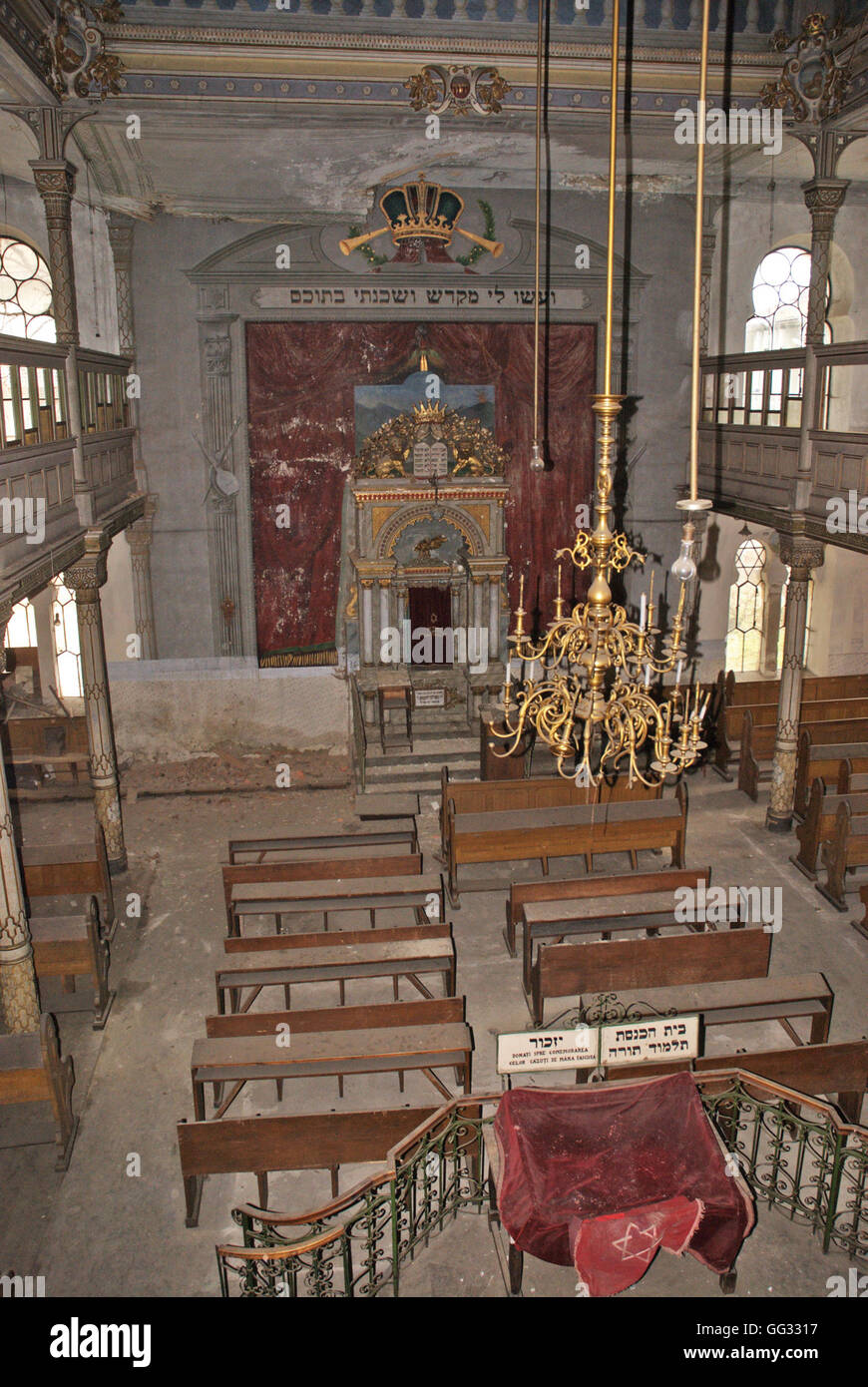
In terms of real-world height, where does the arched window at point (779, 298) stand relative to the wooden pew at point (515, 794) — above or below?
above

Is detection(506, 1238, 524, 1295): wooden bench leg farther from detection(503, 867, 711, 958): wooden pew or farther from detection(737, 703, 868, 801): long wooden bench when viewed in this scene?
detection(737, 703, 868, 801): long wooden bench

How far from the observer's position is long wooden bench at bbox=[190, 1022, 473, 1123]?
807cm

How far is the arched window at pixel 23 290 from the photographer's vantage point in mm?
16109

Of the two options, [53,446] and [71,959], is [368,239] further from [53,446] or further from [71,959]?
[71,959]

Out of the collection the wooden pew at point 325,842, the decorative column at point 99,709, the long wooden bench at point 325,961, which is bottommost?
the long wooden bench at point 325,961

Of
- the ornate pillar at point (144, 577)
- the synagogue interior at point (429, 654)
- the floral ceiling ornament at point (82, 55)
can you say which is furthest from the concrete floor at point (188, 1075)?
the floral ceiling ornament at point (82, 55)

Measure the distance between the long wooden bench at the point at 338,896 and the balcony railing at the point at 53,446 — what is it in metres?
4.22

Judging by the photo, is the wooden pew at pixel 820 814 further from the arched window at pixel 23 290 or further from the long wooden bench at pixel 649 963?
the arched window at pixel 23 290

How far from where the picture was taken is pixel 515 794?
13352mm

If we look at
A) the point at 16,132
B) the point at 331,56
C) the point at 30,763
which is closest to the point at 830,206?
the point at 331,56

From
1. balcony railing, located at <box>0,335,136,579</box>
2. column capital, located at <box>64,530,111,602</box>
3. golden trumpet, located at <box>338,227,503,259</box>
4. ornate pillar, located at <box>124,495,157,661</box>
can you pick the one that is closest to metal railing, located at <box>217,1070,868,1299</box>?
balcony railing, located at <box>0,335,136,579</box>

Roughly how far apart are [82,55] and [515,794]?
32.8 ft

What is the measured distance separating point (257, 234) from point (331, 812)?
29.5ft

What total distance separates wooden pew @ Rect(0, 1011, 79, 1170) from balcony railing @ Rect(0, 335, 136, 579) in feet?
12.8
